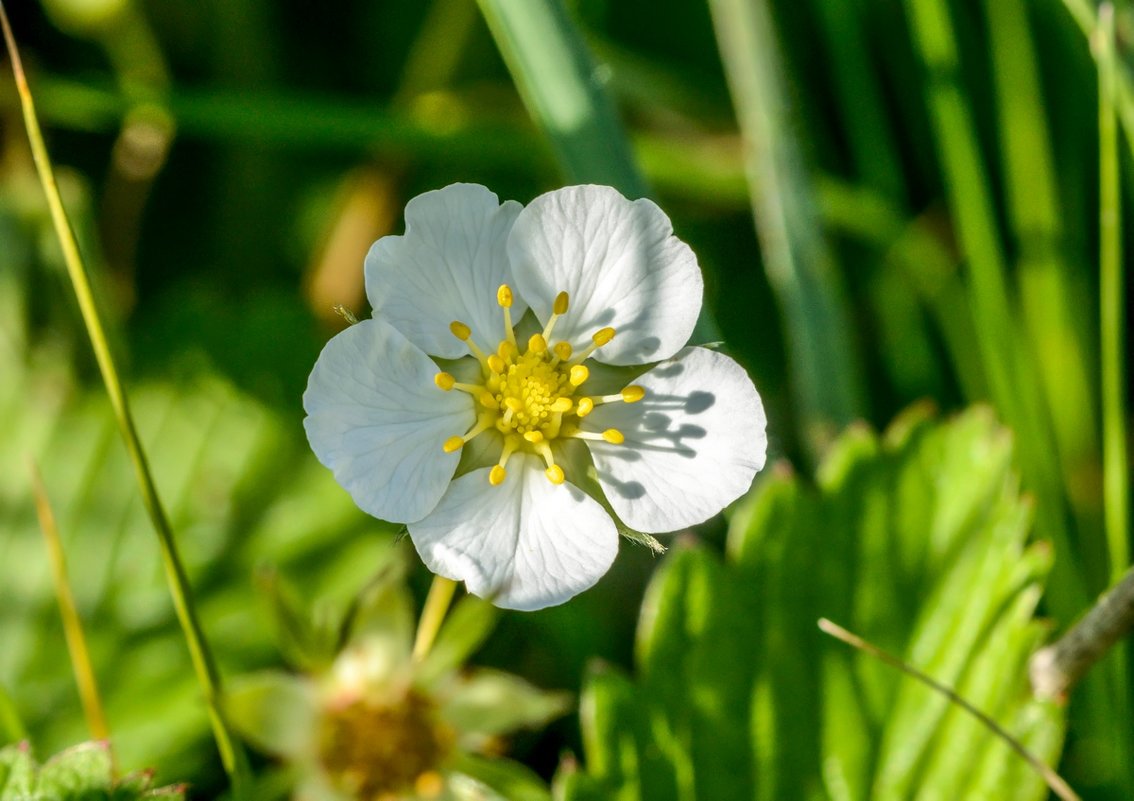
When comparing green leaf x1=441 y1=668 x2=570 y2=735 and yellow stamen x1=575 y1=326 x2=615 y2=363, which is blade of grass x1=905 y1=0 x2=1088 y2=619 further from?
green leaf x1=441 y1=668 x2=570 y2=735

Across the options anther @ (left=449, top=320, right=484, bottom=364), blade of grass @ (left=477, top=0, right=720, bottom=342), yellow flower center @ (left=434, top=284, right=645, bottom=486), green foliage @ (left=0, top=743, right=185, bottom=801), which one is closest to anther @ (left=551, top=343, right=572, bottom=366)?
yellow flower center @ (left=434, top=284, right=645, bottom=486)

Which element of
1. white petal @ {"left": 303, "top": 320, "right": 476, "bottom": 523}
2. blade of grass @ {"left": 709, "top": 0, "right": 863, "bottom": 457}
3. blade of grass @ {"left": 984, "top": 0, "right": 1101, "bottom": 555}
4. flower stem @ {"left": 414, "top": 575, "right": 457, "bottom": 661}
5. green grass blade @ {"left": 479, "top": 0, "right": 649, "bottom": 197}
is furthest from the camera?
blade of grass @ {"left": 984, "top": 0, "right": 1101, "bottom": 555}

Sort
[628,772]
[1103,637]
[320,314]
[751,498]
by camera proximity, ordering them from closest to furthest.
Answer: [1103,637]
[628,772]
[751,498]
[320,314]

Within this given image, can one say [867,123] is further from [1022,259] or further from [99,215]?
[99,215]

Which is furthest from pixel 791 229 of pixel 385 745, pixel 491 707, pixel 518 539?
pixel 385 745

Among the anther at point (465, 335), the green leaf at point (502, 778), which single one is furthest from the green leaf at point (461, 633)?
the anther at point (465, 335)

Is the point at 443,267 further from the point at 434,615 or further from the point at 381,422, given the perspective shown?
the point at 434,615

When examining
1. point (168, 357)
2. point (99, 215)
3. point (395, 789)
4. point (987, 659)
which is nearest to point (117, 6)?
point (99, 215)
